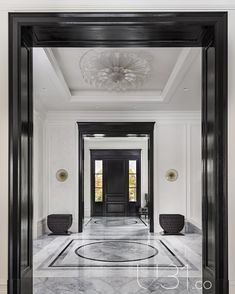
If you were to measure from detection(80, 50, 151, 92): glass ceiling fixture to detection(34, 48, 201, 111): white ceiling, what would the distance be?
4.2 inches

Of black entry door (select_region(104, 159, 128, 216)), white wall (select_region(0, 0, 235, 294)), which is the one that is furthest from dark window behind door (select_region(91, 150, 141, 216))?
white wall (select_region(0, 0, 235, 294))

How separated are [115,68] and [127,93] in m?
2.45

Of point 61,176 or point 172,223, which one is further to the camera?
point 61,176

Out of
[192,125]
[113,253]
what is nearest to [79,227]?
[113,253]

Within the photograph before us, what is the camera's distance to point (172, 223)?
8367 mm

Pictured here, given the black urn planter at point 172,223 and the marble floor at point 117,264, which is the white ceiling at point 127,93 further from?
the marble floor at point 117,264

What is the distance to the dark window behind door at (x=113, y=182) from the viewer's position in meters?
13.4

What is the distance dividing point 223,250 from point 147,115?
6849 millimetres

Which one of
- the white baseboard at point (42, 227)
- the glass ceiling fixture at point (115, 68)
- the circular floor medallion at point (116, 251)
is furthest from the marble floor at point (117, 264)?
the glass ceiling fixture at point (115, 68)

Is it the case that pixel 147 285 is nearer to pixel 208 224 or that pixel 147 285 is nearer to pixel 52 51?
pixel 208 224

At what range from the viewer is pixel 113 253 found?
255 inches

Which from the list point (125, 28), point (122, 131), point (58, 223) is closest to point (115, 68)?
point (125, 28)

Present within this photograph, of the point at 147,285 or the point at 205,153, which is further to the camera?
the point at 147,285

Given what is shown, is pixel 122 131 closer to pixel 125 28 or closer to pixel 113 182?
pixel 113 182
